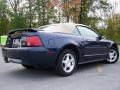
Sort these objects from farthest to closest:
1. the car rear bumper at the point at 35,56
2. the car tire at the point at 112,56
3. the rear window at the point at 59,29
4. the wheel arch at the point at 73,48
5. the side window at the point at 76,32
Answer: the car tire at the point at 112,56 → the side window at the point at 76,32 → the rear window at the point at 59,29 → the wheel arch at the point at 73,48 → the car rear bumper at the point at 35,56

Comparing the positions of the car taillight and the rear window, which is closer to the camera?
the car taillight

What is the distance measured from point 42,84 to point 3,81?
97cm

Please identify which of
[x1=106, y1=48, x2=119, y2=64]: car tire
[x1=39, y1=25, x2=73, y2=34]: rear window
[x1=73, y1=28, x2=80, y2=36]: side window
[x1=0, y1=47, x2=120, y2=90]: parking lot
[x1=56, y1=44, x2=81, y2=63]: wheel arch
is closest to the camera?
[x1=0, y1=47, x2=120, y2=90]: parking lot

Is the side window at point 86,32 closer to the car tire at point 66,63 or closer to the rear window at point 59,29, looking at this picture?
the rear window at point 59,29

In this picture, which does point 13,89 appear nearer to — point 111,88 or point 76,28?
point 111,88

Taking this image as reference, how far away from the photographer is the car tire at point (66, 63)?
6.65 metres

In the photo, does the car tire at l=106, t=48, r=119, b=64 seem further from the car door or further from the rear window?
the rear window

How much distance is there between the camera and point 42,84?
19.5 feet

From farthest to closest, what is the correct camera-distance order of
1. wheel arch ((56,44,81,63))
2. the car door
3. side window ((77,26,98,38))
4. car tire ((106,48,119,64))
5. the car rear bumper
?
car tire ((106,48,119,64)) < side window ((77,26,98,38)) < the car door < wheel arch ((56,44,81,63)) < the car rear bumper

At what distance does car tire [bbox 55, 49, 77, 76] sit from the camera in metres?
6.65

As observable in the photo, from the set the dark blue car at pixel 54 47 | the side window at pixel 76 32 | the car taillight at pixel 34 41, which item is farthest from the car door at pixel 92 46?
the car taillight at pixel 34 41

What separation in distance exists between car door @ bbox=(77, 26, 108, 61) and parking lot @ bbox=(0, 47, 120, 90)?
15.4 inches

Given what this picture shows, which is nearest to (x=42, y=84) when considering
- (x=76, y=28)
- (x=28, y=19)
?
(x=76, y=28)

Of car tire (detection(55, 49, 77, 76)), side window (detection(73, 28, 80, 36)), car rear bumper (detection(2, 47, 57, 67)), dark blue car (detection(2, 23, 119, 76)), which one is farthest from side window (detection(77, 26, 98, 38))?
car rear bumper (detection(2, 47, 57, 67))
